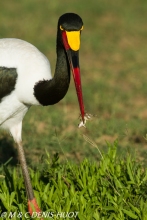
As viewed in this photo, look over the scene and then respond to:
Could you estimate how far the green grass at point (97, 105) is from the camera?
4.57m

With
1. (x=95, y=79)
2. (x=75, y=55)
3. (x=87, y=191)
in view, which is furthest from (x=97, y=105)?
(x=75, y=55)

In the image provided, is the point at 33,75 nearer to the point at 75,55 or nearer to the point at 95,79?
the point at 75,55

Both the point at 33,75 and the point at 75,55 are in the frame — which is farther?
the point at 33,75

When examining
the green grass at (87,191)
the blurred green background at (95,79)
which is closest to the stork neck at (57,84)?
the blurred green background at (95,79)

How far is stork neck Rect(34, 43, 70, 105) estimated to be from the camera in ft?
14.6

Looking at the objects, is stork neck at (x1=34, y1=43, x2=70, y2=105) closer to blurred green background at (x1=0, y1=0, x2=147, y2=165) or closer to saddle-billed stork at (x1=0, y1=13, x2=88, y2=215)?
saddle-billed stork at (x1=0, y1=13, x2=88, y2=215)

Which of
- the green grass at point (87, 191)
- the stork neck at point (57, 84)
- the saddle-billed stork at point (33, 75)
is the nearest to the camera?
the green grass at point (87, 191)

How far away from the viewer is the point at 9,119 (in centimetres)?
477

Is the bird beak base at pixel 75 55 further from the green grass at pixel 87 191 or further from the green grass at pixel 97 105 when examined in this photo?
the green grass at pixel 87 191

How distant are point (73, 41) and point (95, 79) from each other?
4.36 metres

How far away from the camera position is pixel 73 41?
429 cm

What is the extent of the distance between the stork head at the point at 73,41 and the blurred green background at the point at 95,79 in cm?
44

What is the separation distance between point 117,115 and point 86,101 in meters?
0.55

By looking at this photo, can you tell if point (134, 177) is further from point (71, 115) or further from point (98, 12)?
point (98, 12)
